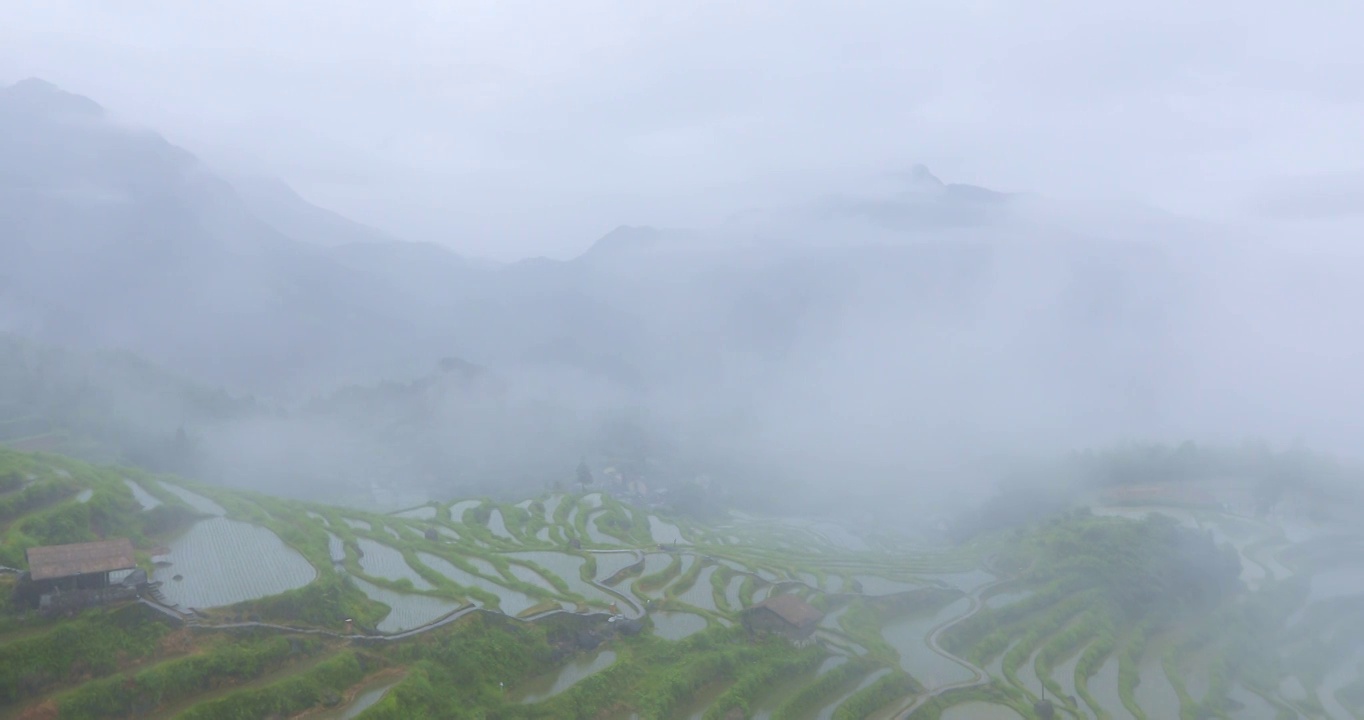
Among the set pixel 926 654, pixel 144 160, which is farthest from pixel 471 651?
pixel 144 160

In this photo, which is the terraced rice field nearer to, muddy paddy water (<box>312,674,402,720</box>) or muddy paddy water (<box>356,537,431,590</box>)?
muddy paddy water (<box>356,537,431,590</box>)

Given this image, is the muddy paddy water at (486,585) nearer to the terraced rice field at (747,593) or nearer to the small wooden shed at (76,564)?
the terraced rice field at (747,593)

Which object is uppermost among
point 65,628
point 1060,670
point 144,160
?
point 144,160

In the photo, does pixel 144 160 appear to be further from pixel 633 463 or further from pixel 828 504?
pixel 828 504

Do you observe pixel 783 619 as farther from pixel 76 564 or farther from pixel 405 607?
pixel 76 564

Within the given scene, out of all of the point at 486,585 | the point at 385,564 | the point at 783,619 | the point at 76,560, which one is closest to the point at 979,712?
the point at 783,619

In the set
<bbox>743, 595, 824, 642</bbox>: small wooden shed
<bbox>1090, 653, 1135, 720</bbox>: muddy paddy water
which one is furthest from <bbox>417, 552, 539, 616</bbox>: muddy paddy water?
<bbox>1090, 653, 1135, 720</bbox>: muddy paddy water
